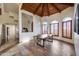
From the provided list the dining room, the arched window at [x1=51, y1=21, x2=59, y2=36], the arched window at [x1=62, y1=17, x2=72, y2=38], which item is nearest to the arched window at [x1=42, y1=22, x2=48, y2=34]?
the dining room

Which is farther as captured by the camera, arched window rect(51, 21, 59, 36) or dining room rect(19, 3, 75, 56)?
arched window rect(51, 21, 59, 36)

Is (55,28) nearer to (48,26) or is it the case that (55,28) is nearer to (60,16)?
(48,26)

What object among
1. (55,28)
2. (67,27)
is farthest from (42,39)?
(67,27)

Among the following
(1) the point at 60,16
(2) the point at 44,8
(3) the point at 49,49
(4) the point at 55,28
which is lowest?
(3) the point at 49,49

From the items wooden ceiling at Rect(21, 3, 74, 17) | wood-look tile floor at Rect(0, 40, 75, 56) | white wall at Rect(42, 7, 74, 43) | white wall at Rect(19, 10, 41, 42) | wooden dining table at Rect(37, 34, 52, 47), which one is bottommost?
wood-look tile floor at Rect(0, 40, 75, 56)

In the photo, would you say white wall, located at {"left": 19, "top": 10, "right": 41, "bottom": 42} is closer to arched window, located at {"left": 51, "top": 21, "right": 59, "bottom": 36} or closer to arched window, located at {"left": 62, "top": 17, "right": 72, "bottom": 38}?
arched window, located at {"left": 51, "top": 21, "right": 59, "bottom": 36}

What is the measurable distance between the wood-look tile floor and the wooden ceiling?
0.73m

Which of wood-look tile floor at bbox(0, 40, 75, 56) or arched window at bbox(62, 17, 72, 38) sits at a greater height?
arched window at bbox(62, 17, 72, 38)

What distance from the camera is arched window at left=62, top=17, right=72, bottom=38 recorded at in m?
2.60

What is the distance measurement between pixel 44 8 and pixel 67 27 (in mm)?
703

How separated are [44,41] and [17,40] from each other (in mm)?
652

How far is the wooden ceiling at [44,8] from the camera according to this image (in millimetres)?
2611

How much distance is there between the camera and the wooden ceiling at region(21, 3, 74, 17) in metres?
2.61

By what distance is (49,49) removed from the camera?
2672mm
